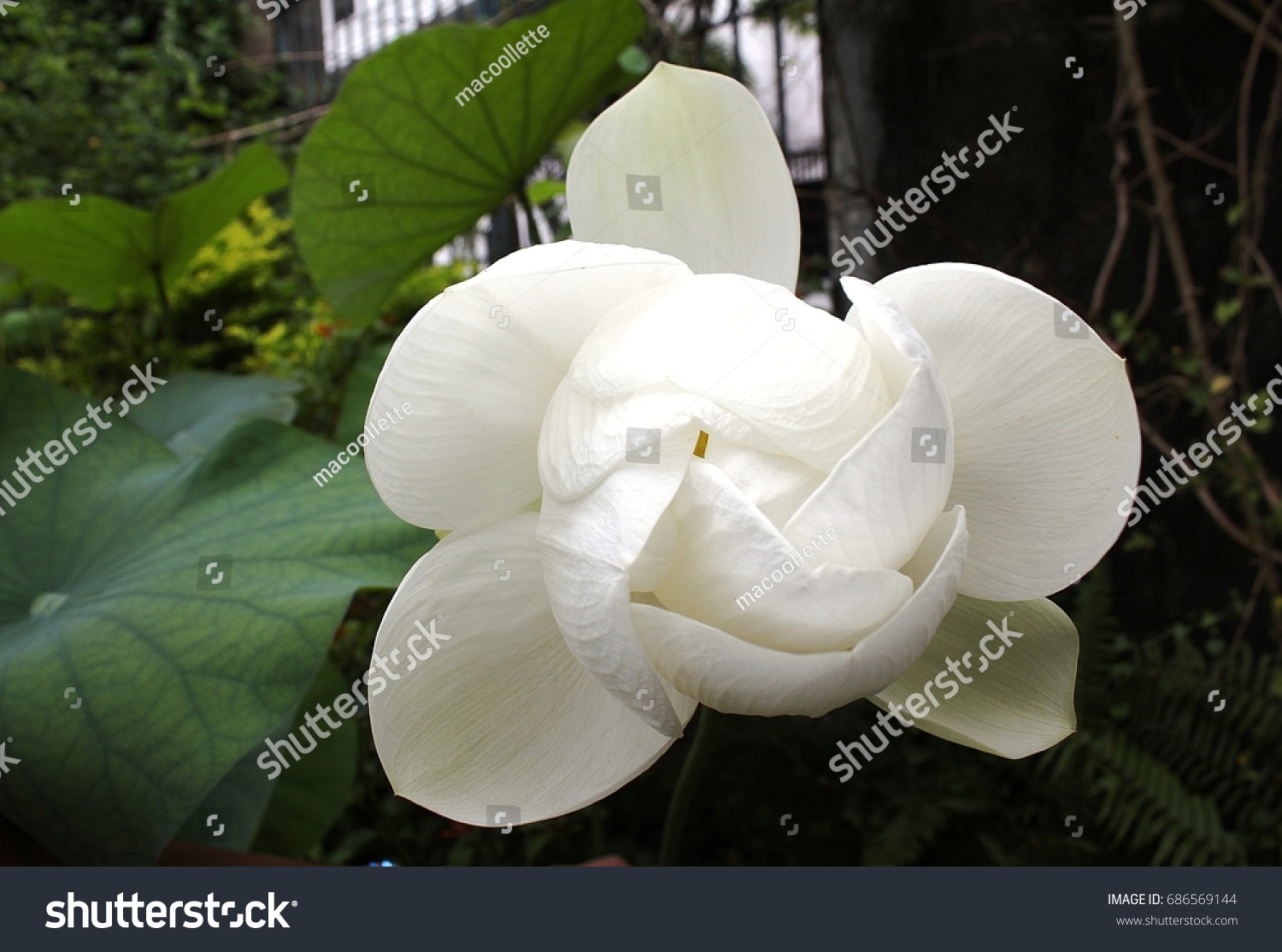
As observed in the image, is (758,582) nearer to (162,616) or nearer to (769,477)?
(769,477)

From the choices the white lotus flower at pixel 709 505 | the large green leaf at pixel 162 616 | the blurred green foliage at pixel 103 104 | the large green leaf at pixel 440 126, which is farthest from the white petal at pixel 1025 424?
the blurred green foliage at pixel 103 104

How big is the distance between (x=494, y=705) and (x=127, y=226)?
66cm

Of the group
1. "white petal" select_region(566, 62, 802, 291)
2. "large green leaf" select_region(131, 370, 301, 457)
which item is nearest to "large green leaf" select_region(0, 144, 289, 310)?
"large green leaf" select_region(131, 370, 301, 457)

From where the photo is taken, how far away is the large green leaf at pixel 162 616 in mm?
361

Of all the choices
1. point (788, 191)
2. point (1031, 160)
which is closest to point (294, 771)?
point (788, 191)

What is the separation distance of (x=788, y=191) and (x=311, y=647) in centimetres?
27

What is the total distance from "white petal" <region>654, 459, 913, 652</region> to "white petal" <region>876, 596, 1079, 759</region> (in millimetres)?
74

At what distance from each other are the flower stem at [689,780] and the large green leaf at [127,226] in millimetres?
609

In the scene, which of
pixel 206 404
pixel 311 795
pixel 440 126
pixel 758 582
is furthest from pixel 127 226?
pixel 758 582

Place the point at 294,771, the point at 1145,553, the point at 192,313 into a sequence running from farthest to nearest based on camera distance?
the point at 192,313 < the point at 1145,553 < the point at 294,771

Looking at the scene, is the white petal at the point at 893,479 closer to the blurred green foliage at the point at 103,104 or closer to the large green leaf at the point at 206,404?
the large green leaf at the point at 206,404

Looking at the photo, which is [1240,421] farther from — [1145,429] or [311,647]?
[311,647]

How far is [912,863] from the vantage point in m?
0.99

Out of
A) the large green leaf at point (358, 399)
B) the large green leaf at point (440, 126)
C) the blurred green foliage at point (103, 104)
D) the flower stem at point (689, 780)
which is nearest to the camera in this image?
the flower stem at point (689, 780)
